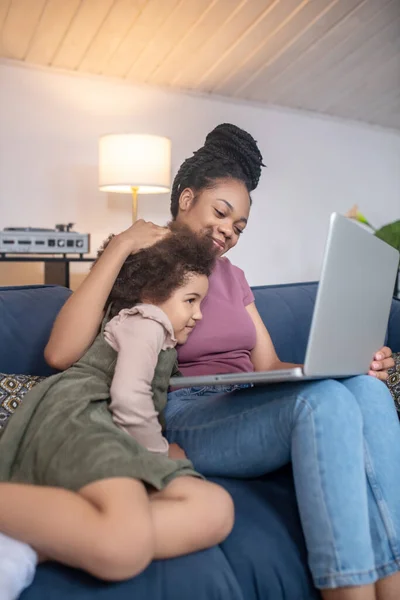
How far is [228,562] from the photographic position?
A: 1.04 m

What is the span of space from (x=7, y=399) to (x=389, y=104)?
367cm

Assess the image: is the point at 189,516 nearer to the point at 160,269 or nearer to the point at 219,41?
the point at 160,269

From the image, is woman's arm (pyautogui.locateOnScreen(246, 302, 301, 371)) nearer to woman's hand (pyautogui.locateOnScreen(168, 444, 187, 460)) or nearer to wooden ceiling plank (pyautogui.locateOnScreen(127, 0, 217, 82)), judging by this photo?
woman's hand (pyautogui.locateOnScreen(168, 444, 187, 460))

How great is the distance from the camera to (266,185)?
4008mm

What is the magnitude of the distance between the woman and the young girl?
0.06 metres

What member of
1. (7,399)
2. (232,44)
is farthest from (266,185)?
(7,399)

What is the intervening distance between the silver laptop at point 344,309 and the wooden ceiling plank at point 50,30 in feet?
7.42

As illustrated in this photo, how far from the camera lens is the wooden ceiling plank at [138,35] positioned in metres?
3.01

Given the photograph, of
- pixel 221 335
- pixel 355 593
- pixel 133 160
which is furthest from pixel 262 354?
pixel 133 160

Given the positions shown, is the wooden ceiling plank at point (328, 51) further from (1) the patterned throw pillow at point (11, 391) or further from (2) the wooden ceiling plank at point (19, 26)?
(1) the patterned throw pillow at point (11, 391)

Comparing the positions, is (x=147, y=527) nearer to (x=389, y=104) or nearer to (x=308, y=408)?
(x=308, y=408)

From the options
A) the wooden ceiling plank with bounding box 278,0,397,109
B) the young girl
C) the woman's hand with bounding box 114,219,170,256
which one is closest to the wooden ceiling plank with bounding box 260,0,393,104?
the wooden ceiling plank with bounding box 278,0,397,109

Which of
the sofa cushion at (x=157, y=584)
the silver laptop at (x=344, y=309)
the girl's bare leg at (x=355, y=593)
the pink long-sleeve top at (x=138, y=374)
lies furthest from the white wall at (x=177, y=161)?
the girl's bare leg at (x=355, y=593)

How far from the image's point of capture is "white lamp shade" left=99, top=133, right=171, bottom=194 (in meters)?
3.00
